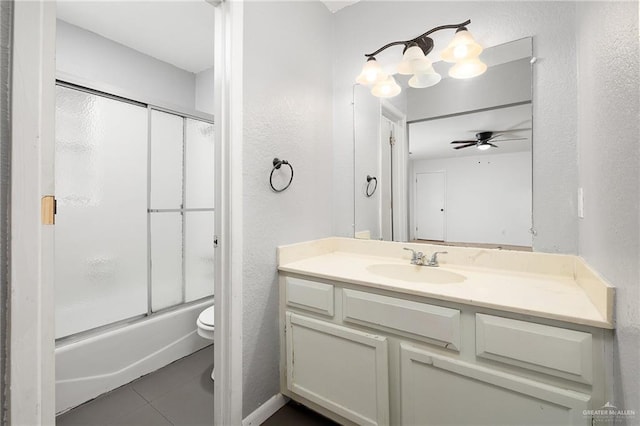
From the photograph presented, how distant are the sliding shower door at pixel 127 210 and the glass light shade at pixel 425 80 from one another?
1902 millimetres

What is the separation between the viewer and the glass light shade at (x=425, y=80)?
167 centimetres

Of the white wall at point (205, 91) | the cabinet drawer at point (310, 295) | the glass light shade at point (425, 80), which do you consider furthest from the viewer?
the white wall at point (205, 91)

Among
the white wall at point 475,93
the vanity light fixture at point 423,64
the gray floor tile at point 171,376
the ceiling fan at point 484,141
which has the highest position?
the vanity light fixture at point 423,64

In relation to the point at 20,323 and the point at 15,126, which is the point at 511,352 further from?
the point at 15,126

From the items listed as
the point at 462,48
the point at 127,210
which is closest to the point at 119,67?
the point at 127,210

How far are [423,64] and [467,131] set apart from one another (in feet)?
1.48

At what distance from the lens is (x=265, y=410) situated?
156 cm

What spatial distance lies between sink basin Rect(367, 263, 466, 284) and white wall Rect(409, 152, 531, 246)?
0.25 metres

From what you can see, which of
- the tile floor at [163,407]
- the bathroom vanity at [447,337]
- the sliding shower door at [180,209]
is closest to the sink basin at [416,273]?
the bathroom vanity at [447,337]

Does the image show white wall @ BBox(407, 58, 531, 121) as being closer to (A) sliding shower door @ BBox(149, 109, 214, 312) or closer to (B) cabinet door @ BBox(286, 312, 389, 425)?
(B) cabinet door @ BBox(286, 312, 389, 425)

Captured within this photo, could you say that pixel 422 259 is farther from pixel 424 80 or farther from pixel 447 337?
pixel 424 80

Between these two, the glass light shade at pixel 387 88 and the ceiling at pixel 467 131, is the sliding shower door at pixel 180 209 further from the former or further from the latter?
the ceiling at pixel 467 131

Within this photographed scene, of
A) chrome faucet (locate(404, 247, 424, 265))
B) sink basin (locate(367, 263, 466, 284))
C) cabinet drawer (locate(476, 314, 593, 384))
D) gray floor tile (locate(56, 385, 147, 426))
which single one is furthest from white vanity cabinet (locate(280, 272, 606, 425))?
gray floor tile (locate(56, 385, 147, 426))

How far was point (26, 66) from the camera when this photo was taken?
673 millimetres
